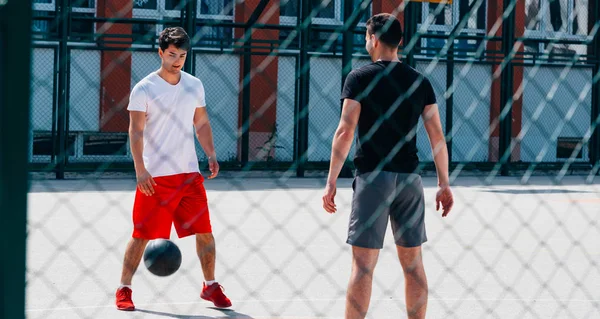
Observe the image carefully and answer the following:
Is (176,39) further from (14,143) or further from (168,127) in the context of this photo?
(14,143)

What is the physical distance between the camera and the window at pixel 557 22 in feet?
76.3

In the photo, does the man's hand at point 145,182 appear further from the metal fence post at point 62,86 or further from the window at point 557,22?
the window at point 557,22

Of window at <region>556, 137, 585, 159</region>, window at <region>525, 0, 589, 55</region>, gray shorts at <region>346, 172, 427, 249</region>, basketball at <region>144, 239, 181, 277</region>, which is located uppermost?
gray shorts at <region>346, 172, 427, 249</region>

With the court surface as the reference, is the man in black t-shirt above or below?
above

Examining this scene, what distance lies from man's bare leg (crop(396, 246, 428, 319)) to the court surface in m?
1.05

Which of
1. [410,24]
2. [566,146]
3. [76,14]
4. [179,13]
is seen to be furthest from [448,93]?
[76,14]

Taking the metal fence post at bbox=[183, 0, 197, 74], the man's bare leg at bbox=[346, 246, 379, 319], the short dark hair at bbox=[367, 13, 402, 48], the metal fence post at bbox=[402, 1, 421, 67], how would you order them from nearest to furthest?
1. the man's bare leg at bbox=[346, 246, 379, 319]
2. the short dark hair at bbox=[367, 13, 402, 48]
3. the metal fence post at bbox=[183, 0, 197, 74]
4. the metal fence post at bbox=[402, 1, 421, 67]

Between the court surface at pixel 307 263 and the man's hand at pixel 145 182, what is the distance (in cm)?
73

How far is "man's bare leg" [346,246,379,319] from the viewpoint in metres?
5.11

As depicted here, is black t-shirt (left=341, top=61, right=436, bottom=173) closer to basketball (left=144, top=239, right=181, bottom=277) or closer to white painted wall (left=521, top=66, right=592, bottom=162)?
basketball (left=144, top=239, right=181, bottom=277)

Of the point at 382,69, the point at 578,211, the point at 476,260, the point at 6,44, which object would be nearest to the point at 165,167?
the point at 382,69

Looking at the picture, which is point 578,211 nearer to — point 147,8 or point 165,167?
point 165,167

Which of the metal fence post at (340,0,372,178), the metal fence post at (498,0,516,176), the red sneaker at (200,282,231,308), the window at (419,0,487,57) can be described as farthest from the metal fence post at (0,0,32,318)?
the window at (419,0,487,57)

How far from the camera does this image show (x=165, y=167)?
21.2 feet
